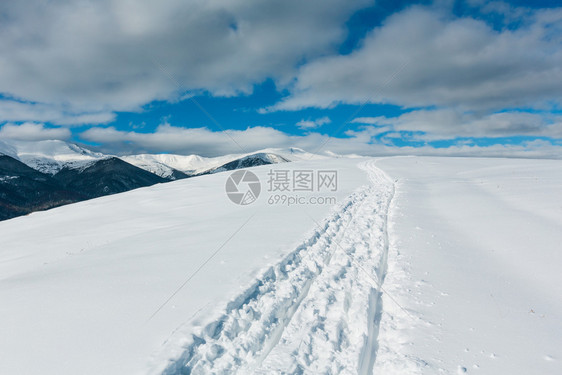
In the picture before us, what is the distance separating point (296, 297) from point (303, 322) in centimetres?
78

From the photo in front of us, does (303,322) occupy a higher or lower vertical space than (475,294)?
lower

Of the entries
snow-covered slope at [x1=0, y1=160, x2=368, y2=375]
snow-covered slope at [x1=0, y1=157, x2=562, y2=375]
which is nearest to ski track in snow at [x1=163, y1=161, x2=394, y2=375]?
snow-covered slope at [x1=0, y1=157, x2=562, y2=375]

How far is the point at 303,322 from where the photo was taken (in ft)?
16.2

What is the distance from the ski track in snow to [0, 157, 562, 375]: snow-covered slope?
1.0 inches

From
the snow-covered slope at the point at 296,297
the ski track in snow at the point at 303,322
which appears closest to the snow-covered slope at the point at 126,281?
the snow-covered slope at the point at 296,297

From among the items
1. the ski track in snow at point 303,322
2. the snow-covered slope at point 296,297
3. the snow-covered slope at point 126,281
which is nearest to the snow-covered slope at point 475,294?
the snow-covered slope at point 296,297

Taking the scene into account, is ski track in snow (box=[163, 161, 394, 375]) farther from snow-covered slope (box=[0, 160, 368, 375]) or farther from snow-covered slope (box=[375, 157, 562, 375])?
snow-covered slope (box=[375, 157, 562, 375])

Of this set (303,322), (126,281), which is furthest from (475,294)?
(126,281)

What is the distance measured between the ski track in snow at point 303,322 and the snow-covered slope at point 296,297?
0.02 m

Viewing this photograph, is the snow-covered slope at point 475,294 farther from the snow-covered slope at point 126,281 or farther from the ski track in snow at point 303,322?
the snow-covered slope at point 126,281

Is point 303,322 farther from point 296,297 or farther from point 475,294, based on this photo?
point 475,294

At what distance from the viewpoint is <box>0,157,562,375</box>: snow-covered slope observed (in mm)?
4008

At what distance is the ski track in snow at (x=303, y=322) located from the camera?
4020 mm

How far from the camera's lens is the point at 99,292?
562 centimetres
